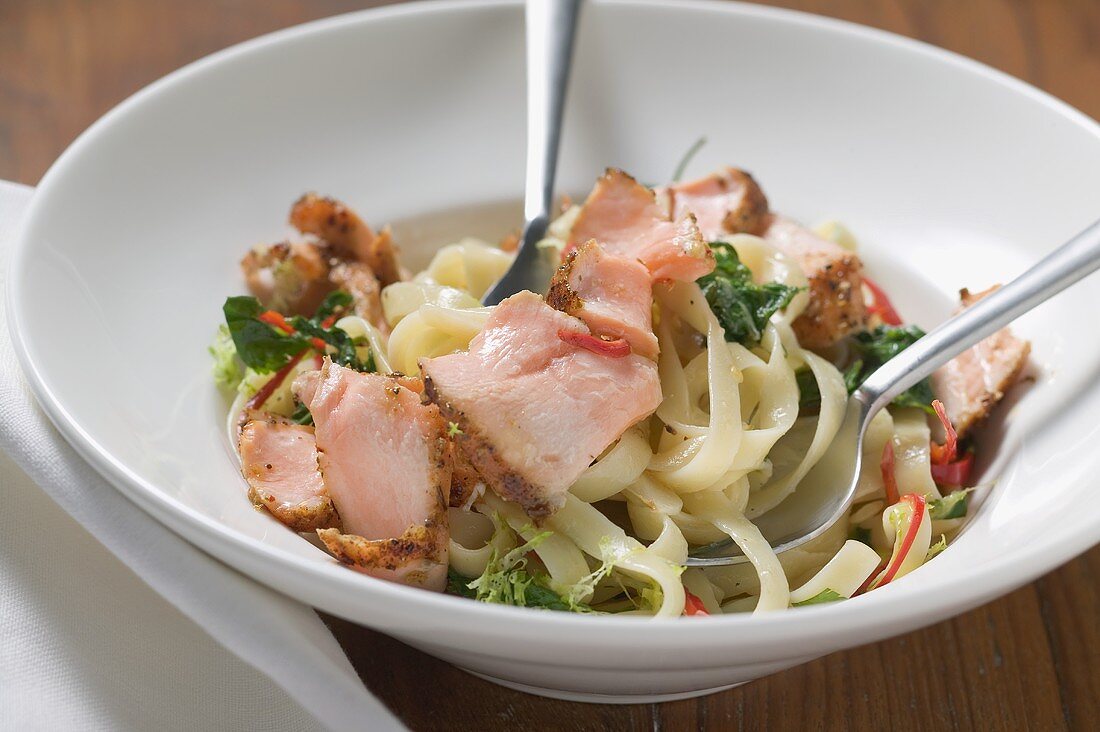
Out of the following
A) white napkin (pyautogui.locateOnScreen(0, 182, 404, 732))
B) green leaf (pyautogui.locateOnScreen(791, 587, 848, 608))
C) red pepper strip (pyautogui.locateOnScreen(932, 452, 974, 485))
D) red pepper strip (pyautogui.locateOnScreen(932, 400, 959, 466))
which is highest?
red pepper strip (pyautogui.locateOnScreen(932, 400, 959, 466))

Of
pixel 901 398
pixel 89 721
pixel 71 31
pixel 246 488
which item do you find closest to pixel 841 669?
pixel 901 398

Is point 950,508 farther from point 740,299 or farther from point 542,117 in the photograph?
point 542,117

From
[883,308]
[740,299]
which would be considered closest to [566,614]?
[740,299]

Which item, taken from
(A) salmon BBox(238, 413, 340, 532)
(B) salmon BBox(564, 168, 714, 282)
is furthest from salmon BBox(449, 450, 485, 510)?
(B) salmon BBox(564, 168, 714, 282)

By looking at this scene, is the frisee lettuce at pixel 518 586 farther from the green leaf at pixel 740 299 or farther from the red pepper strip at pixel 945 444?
the red pepper strip at pixel 945 444

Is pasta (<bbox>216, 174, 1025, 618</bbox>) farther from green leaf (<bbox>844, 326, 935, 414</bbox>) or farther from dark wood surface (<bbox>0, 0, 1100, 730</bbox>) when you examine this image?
dark wood surface (<bbox>0, 0, 1100, 730</bbox>)

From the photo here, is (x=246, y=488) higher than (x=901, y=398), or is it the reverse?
(x=901, y=398)

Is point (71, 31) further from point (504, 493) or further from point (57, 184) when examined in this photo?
point (504, 493)
